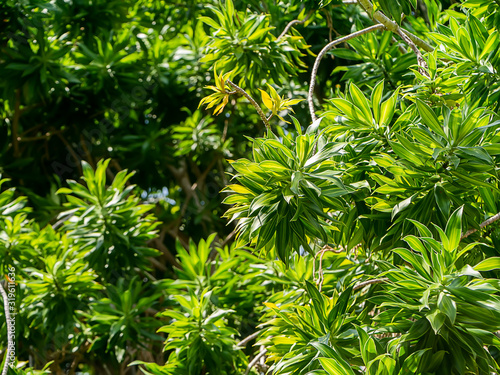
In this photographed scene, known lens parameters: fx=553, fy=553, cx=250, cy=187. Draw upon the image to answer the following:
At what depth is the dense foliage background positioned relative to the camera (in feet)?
4.81

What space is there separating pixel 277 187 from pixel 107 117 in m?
2.67

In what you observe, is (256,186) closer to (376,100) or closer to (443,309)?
(376,100)

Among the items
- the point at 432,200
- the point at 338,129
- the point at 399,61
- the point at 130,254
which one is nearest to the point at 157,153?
the point at 130,254

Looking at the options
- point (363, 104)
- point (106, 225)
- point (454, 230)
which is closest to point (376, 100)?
point (363, 104)

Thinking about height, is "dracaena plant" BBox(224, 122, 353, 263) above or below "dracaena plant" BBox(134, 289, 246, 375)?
above

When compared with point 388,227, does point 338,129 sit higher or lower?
higher

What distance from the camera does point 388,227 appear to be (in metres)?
1.69

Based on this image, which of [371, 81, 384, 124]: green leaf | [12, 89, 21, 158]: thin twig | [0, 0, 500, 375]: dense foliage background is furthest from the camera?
[12, 89, 21, 158]: thin twig

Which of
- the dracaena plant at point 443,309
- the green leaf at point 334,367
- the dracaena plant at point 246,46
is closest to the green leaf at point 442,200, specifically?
the dracaena plant at point 443,309

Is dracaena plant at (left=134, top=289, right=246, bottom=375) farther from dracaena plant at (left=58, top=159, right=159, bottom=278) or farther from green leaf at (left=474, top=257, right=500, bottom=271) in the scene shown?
green leaf at (left=474, top=257, right=500, bottom=271)

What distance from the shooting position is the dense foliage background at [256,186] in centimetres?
146

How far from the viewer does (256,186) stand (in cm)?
158

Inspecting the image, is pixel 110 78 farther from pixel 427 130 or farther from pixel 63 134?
pixel 427 130

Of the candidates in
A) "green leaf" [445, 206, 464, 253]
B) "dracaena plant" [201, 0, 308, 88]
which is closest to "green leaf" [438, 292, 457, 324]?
"green leaf" [445, 206, 464, 253]
